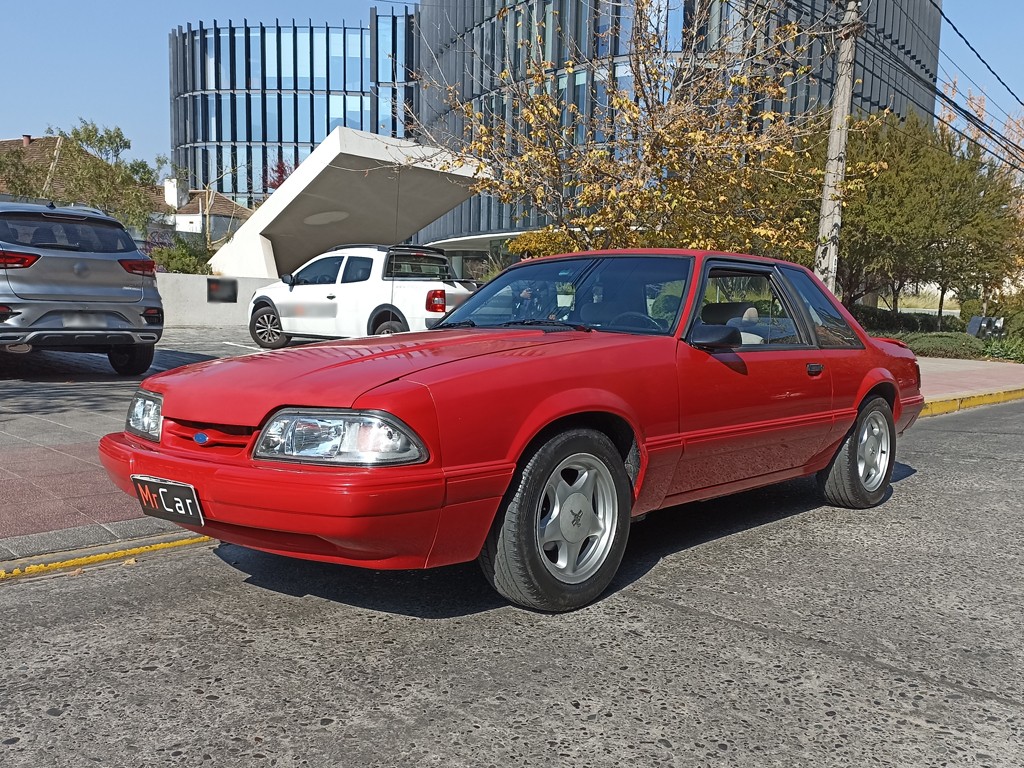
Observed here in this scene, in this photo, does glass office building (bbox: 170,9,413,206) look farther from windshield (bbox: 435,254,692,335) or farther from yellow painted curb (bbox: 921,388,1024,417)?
windshield (bbox: 435,254,692,335)

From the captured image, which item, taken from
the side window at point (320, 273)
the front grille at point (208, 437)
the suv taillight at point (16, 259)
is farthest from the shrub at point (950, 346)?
the front grille at point (208, 437)

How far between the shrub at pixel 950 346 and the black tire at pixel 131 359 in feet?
61.9

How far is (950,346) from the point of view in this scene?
936 inches

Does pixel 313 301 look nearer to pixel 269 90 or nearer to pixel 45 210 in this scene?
pixel 45 210

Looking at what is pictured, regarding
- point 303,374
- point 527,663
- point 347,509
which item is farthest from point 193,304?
point 527,663

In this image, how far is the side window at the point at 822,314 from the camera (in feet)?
17.9

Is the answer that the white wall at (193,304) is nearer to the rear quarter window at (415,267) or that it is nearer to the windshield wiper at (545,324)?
the rear quarter window at (415,267)

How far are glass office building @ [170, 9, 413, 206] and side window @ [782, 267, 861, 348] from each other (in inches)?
2409

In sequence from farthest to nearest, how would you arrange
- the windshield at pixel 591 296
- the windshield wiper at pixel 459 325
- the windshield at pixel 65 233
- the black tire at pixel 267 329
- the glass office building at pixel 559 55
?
1. the glass office building at pixel 559 55
2. the black tire at pixel 267 329
3. the windshield at pixel 65 233
4. the windshield wiper at pixel 459 325
5. the windshield at pixel 591 296

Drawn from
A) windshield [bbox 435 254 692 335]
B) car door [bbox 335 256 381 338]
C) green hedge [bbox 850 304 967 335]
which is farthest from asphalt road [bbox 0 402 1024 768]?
green hedge [bbox 850 304 967 335]

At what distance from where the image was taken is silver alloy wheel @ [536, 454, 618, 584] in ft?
12.2

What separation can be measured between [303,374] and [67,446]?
157 inches

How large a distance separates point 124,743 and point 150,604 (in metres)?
1.28

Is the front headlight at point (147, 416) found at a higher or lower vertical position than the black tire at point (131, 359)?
higher
